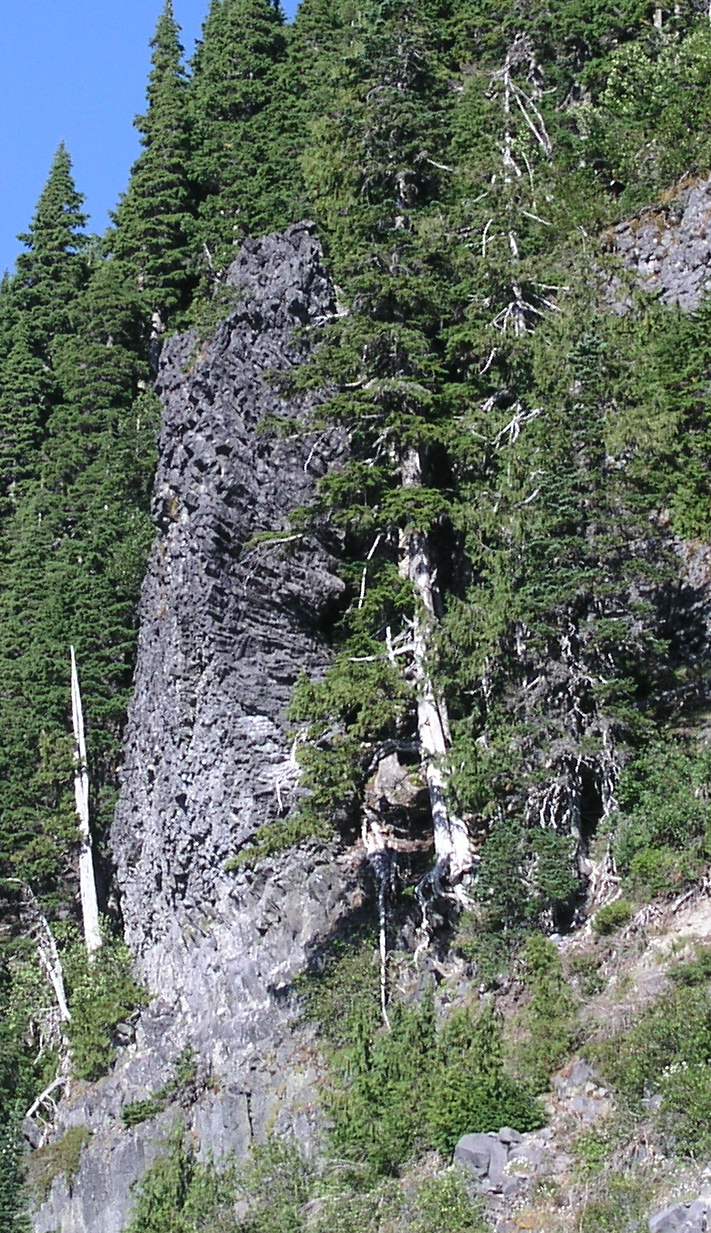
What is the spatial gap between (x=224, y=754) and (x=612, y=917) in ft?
30.2

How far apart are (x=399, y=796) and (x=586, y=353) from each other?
849 centimetres

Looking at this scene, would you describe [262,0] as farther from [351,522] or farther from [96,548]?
[351,522]

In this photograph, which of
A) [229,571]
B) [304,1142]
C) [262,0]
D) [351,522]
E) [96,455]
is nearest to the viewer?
[304,1142]

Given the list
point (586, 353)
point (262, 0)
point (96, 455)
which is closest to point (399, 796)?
point (586, 353)

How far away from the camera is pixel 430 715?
22703 millimetres

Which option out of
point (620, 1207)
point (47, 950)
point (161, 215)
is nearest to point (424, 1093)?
point (620, 1207)

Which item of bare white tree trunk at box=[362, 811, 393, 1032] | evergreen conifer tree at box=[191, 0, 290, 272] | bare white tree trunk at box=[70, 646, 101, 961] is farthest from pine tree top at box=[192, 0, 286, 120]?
bare white tree trunk at box=[362, 811, 393, 1032]

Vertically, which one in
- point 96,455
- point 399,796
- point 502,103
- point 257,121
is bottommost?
point 399,796

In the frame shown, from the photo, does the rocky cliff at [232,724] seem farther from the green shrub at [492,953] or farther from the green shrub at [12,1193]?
the green shrub at [492,953]

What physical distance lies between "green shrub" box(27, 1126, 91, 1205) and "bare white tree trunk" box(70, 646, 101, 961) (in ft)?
14.1

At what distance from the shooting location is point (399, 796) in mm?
24828

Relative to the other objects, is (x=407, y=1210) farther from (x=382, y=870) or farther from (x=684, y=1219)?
(x=382, y=870)

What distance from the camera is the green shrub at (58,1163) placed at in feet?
81.7

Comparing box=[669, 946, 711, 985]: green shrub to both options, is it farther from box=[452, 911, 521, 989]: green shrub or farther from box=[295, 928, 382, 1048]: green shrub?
box=[295, 928, 382, 1048]: green shrub
